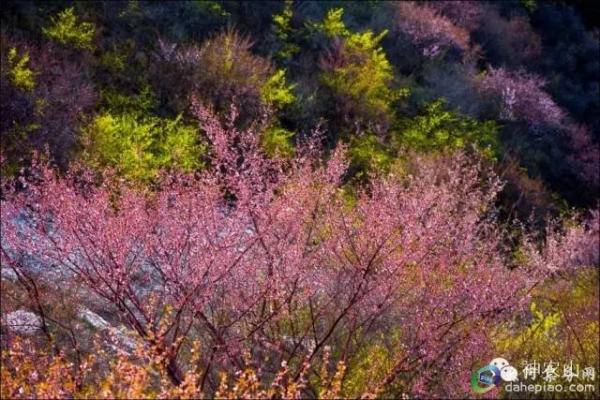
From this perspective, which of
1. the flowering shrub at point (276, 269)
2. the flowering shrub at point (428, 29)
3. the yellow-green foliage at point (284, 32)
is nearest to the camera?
the flowering shrub at point (276, 269)

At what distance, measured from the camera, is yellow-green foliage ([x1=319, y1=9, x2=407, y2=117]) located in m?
10.4

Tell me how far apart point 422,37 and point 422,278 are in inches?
393

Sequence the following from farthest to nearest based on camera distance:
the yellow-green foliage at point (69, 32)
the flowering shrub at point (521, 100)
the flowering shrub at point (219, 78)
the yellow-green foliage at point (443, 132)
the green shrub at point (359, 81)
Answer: the flowering shrub at point (521, 100), the yellow-green foliage at point (443, 132), the green shrub at point (359, 81), the flowering shrub at point (219, 78), the yellow-green foliage at point (69, 32)

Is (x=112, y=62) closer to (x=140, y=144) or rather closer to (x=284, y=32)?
(x=140, y=144)

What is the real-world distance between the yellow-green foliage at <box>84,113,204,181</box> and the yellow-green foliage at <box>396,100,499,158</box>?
155 inches

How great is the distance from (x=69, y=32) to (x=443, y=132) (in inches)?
246

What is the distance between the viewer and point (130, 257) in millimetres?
4734

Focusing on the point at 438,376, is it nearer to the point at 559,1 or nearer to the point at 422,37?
the point at 422,37

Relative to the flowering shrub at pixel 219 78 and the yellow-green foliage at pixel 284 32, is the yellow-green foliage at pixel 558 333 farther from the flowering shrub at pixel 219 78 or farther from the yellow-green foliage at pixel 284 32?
the yellow-green foliage at pixel 284 32

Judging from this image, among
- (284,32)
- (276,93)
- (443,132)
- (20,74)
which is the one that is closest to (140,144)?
(20,74)

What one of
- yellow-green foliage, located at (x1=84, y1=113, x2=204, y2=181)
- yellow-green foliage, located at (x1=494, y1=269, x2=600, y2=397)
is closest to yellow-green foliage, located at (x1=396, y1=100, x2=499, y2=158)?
yellow-green foliage, located at (x1=494, y1=269, x2=600, y2=397)

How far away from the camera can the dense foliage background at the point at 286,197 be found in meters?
4.03

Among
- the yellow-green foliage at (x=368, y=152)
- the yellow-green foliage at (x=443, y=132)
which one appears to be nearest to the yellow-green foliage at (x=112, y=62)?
the yellow-green foliage at (x=368, y=152)

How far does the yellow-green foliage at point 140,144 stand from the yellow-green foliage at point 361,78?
307cm
